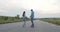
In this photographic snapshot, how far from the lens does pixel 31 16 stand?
1900cm

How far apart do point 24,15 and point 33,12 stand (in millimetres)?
1488

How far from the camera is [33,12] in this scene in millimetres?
19109

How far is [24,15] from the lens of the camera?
65.9 feet

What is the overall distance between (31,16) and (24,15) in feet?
4.51

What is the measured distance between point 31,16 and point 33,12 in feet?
1.74
